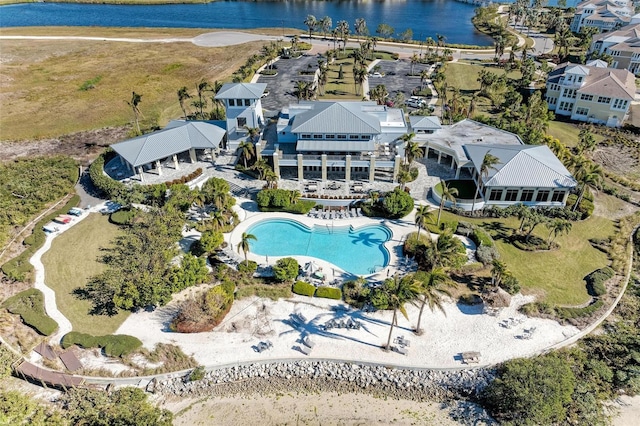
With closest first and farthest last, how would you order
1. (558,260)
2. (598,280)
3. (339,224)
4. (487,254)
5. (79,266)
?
(598,280)
(487,254)
(79,266)
(558,260)
(339,224)

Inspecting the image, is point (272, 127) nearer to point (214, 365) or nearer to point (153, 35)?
point (214, 365)

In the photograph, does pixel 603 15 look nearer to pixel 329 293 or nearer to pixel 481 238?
pixel 481 238

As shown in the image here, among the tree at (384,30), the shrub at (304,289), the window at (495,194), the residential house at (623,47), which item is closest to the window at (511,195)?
the window at (495,194)

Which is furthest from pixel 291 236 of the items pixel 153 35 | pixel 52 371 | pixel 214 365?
pixel 153 35

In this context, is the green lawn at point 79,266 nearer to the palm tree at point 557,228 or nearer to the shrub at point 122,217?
the shrub at point 122,217

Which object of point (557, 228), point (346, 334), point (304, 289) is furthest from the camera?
point (557, 228)

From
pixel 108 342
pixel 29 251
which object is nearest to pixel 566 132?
pixel 108 342
